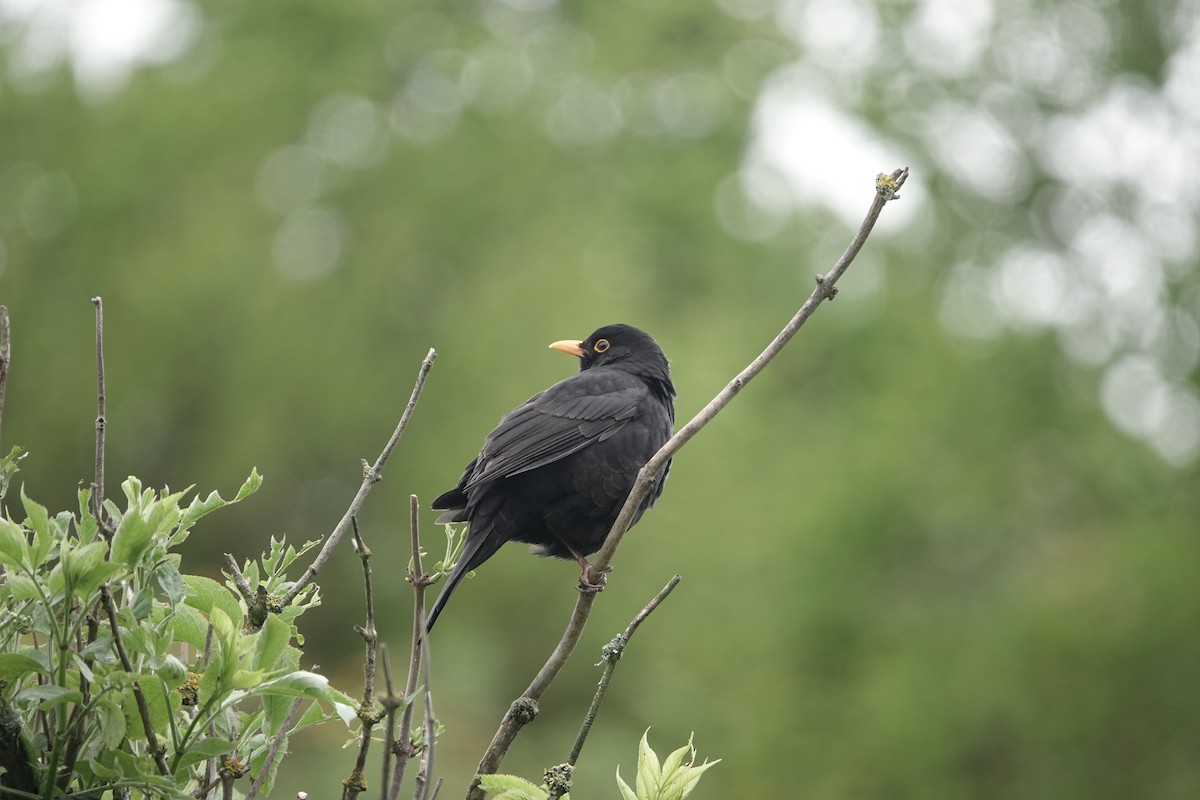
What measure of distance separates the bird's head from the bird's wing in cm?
27

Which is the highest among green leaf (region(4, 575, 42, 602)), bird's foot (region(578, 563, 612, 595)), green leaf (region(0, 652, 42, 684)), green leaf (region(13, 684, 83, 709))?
bird's foot (region(578, 563, 612, 595))

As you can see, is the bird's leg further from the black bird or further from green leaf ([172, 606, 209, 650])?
green leaf ([172, 606, 209, 650])

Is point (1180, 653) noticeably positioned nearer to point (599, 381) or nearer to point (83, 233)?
point (599, 381)

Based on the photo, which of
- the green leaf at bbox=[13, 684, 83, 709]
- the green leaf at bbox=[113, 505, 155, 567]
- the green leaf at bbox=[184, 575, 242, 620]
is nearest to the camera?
the green leaf at bbox=[13, 684, 83, 709]

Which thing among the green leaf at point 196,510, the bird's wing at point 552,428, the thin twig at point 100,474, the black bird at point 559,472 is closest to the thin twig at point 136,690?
the thin twig at point 100,474

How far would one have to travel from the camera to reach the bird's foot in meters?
3.04

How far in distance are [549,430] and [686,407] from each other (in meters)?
9.60

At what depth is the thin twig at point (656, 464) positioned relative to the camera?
88.3 inches

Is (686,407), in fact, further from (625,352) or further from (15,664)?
(15,664)

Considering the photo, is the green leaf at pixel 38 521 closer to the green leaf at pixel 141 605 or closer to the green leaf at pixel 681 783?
the green leaf at pixel 141 605

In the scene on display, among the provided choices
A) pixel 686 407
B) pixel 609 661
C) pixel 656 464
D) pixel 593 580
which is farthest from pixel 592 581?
pixel 686 407

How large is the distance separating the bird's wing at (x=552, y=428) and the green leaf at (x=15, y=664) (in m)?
2.51

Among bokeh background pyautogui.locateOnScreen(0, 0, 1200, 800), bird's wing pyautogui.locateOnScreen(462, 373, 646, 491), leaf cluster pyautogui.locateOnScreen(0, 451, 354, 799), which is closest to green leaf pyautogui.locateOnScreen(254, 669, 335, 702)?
leaf cluster pyautogui.locateOnScreen(0, 451, 354, 799)

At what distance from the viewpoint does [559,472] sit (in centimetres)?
448
